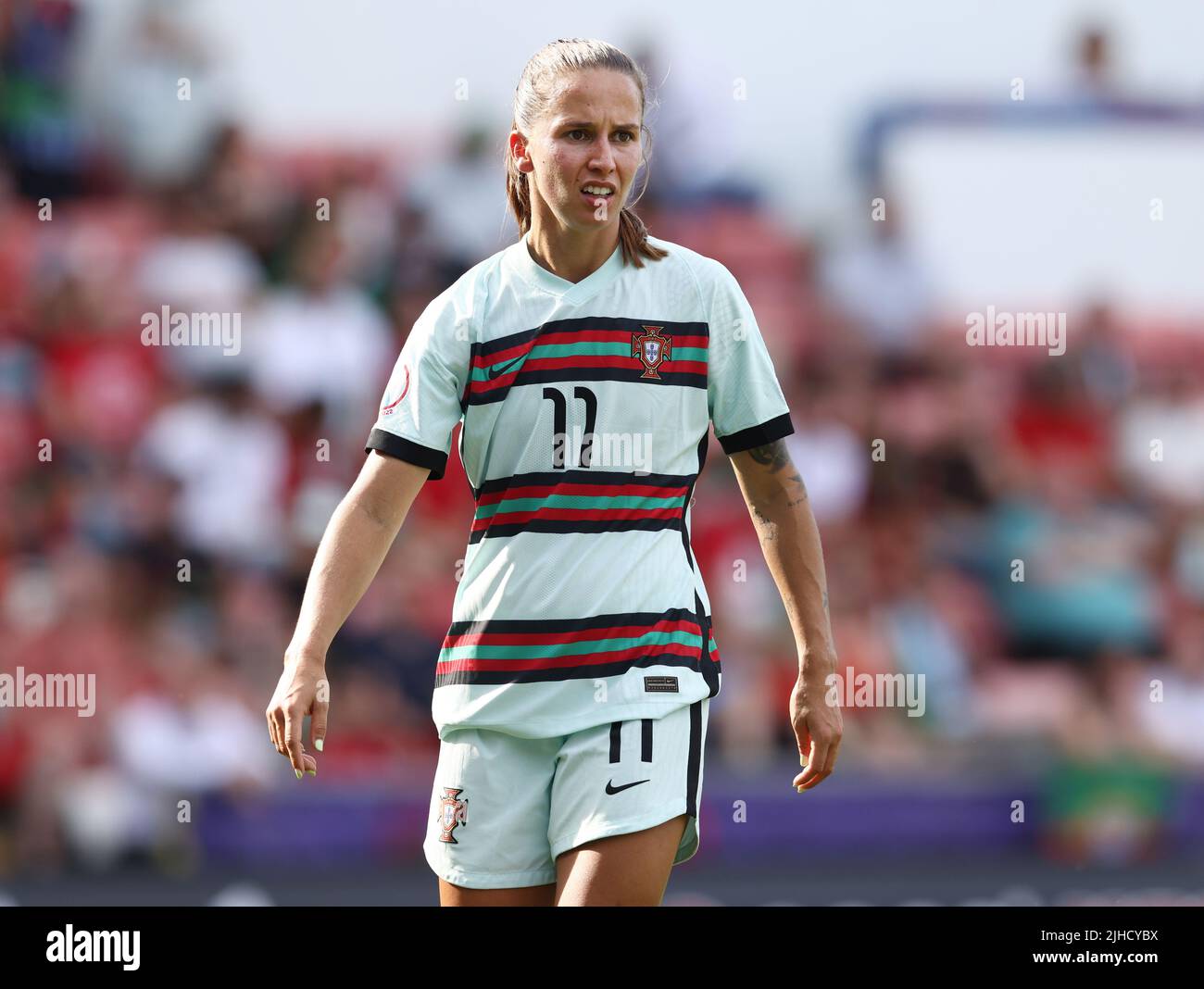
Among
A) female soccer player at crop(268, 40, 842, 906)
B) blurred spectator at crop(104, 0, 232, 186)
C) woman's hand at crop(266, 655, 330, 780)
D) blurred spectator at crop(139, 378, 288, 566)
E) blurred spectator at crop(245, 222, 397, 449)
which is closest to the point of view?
woman's hand at crop(266, 655, 330, 780)

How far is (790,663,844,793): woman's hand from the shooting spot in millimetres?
3234

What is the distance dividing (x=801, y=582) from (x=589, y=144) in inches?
35.5

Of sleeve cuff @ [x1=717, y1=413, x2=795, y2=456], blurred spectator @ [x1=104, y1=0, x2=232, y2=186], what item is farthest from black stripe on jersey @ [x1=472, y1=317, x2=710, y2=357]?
blurred spectator @ [x1=104, y1=0, x2=232, y2=186]

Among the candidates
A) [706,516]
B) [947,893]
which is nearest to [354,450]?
[706,516]

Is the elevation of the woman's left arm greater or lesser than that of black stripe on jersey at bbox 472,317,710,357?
lesser

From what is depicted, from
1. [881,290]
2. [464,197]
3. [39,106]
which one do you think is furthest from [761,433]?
[39,106]

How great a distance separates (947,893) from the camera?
22.4 ft

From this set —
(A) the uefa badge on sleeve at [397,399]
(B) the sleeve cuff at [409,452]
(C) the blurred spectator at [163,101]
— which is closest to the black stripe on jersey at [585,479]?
(B) the sleeve cuff at [409,452]

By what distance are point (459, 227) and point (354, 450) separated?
126 centimetres

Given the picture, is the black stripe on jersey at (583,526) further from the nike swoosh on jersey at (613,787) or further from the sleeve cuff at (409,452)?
the nike swoosh on jersey at (613,787)

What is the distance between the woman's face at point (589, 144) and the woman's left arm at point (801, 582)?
1.79ft

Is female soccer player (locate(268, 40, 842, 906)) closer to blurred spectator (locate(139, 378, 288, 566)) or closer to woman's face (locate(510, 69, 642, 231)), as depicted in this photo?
woman's face (locate(510, 69, 642, 231))

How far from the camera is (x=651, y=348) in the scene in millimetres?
3232

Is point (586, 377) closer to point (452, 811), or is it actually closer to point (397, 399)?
point (397, 399)
